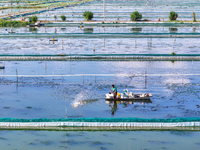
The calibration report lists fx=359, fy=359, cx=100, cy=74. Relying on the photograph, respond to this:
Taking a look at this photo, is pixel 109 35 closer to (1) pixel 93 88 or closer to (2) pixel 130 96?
(1) pixel 93 88

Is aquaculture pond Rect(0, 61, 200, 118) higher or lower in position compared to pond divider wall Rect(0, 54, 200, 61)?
lower

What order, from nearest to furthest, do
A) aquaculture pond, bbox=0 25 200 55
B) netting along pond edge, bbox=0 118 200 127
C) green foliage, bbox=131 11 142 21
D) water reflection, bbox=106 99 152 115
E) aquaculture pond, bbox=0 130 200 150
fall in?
1. aquaculture pond, bbox=0 130 200 150
2. netting along pond edge, bbox=0 118 200 127
3. water reflection, bbox=106 99 152 115
4. aquaculture pond, bbox=0 25 200 55
5. green foliage, bbox=131 11 142 21

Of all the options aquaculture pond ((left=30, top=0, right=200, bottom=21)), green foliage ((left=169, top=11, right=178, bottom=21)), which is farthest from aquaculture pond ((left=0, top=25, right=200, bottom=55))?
aquaculture pond ((left=30, top=0, right=200, bottom=21))

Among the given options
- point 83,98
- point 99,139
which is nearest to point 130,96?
point 83,98

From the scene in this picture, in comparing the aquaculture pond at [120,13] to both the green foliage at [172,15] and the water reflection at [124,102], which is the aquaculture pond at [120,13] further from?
the water reflection at [124,102]

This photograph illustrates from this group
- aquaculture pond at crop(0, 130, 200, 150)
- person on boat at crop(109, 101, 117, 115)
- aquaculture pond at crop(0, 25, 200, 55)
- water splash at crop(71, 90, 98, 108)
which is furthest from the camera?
aquaculture pond at crop(0, 25, 200, 55)

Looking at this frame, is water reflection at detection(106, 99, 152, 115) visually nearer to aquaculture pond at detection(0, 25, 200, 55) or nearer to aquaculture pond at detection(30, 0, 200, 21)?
aquaculture pond at detection(0, 25, 200, 55)
